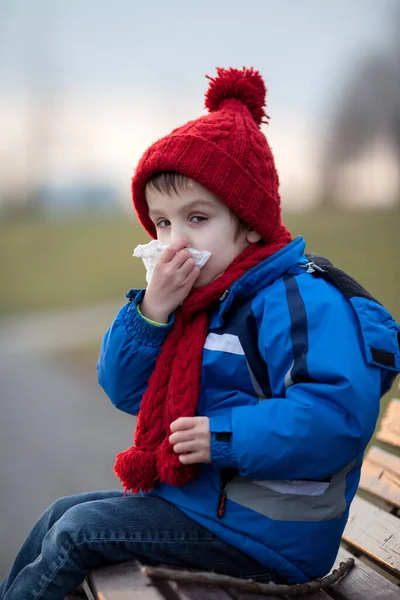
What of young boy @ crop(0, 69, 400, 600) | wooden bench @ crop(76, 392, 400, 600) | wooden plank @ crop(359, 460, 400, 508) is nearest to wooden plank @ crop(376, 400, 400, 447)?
wooden bench @ crop(76, 392, 400, 600)

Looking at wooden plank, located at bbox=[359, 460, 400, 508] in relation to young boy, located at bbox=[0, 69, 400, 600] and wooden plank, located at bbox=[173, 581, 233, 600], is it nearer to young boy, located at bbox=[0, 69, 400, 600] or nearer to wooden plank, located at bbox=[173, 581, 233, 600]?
young boy, located at bbox=[0, 69, 400, 600]

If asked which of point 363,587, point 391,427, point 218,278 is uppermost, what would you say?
point 218,278

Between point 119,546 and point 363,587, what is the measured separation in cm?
73

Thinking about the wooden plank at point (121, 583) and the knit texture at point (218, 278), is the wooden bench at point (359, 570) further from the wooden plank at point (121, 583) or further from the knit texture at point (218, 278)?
the knit texture at point (218, 278)

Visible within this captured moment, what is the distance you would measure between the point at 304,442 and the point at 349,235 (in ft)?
26.8

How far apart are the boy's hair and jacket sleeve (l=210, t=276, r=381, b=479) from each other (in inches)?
15.2

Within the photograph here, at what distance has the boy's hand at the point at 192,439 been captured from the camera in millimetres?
1648

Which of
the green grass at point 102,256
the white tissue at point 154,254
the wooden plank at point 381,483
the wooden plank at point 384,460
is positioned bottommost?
the wooden plank at point 381,483

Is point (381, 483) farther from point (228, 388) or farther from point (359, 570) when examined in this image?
point (228, 388)

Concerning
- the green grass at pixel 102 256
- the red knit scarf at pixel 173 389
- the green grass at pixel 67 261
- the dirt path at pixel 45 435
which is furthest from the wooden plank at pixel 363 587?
the green grass at pixel 67 261

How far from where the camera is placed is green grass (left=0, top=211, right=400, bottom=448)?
8.64 metres

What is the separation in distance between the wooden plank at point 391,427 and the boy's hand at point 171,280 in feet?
3.81

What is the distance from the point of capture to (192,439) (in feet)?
5.45

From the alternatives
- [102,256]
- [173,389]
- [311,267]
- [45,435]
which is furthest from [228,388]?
[102,256]
